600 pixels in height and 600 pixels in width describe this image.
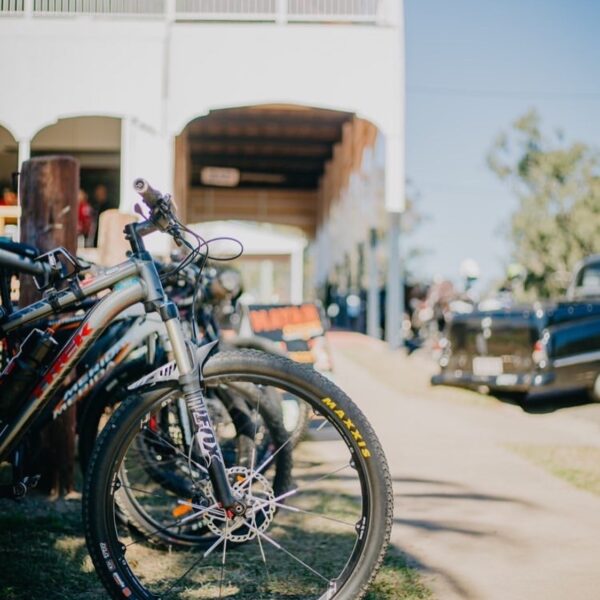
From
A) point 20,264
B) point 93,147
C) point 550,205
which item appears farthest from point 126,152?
point 550,205

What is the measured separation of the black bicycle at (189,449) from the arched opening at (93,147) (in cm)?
762

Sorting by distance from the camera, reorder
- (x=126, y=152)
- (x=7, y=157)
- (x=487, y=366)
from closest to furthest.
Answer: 1. (x=7, y=157)
2. (x=487, y=366)
3. (x=126, y=152)

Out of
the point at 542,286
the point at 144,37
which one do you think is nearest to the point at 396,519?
the point at 144,37

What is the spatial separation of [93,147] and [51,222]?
7660 mm

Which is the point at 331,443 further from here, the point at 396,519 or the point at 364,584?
the point at 364,584

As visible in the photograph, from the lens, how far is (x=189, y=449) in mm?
2764

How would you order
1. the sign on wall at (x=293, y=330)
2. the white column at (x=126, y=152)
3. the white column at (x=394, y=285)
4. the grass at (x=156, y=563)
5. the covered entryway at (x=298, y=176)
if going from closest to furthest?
the grass at (x=156, y=563), the sign on wall at (x=293, y=330), the white column at (x=126, y=152), the white column at (x=394, y=285), the covered entryway at (x=298, y=176)

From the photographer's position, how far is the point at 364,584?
2.40 metres

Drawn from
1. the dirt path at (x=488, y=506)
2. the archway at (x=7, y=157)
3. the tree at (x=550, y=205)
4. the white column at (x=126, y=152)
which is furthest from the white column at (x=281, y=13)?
the tree at (x=550, y=205)

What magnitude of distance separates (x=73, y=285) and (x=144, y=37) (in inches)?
287

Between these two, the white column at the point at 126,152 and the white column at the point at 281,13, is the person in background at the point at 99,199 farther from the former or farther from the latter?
the white column at the point at 281,13

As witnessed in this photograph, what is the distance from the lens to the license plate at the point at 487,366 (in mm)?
8359

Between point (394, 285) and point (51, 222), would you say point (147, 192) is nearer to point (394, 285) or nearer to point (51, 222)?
point (51, 222)

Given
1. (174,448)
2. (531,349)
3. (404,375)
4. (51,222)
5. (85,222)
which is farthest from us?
(404,375)
